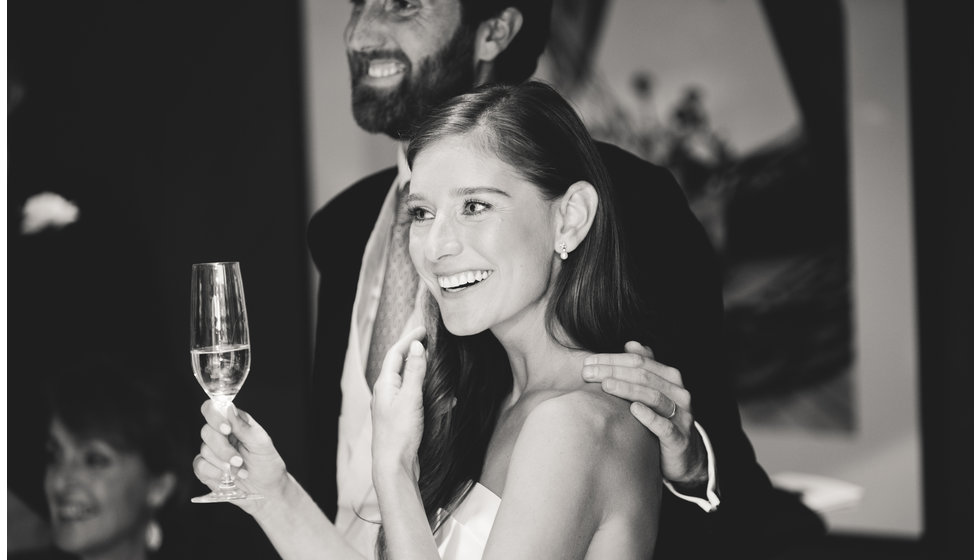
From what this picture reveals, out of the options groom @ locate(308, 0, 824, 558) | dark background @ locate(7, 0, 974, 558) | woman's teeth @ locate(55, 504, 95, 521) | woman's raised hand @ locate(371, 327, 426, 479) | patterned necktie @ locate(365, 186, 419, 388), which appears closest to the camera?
woman's raised hand @ locate(371, 327, 426, 479)

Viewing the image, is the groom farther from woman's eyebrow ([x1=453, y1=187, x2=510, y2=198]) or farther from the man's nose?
woman's eyebrow ([x1=453, y1=187, x2=510, y2=198])

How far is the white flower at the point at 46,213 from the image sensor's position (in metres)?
3.23

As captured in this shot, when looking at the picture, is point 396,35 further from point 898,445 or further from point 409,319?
point 898,445

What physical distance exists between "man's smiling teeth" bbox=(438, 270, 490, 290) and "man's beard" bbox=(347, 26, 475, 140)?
0.52 meters

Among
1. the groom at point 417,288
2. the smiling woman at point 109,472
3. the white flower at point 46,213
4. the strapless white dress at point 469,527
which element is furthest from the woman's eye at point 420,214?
the white flower at point 46,213

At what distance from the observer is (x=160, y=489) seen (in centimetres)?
306

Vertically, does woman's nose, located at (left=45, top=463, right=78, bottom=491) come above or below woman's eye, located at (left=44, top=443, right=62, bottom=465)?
below

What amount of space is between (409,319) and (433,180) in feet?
1.75

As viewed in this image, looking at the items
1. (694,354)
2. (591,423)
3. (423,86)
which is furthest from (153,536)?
(591,423)

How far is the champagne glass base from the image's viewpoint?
5.45 ft

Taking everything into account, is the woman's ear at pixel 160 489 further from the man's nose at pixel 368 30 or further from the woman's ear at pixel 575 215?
the woman's ear at pixel 575 215

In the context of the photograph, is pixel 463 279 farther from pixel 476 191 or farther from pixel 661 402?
pixel 661 402

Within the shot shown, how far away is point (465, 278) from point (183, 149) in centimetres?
239

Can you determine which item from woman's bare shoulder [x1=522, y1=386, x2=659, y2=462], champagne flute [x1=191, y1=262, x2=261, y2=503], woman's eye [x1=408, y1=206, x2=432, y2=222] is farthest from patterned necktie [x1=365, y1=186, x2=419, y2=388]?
woman's bare shoulder [x1=522, y1=386, x2=659, y2=462]
